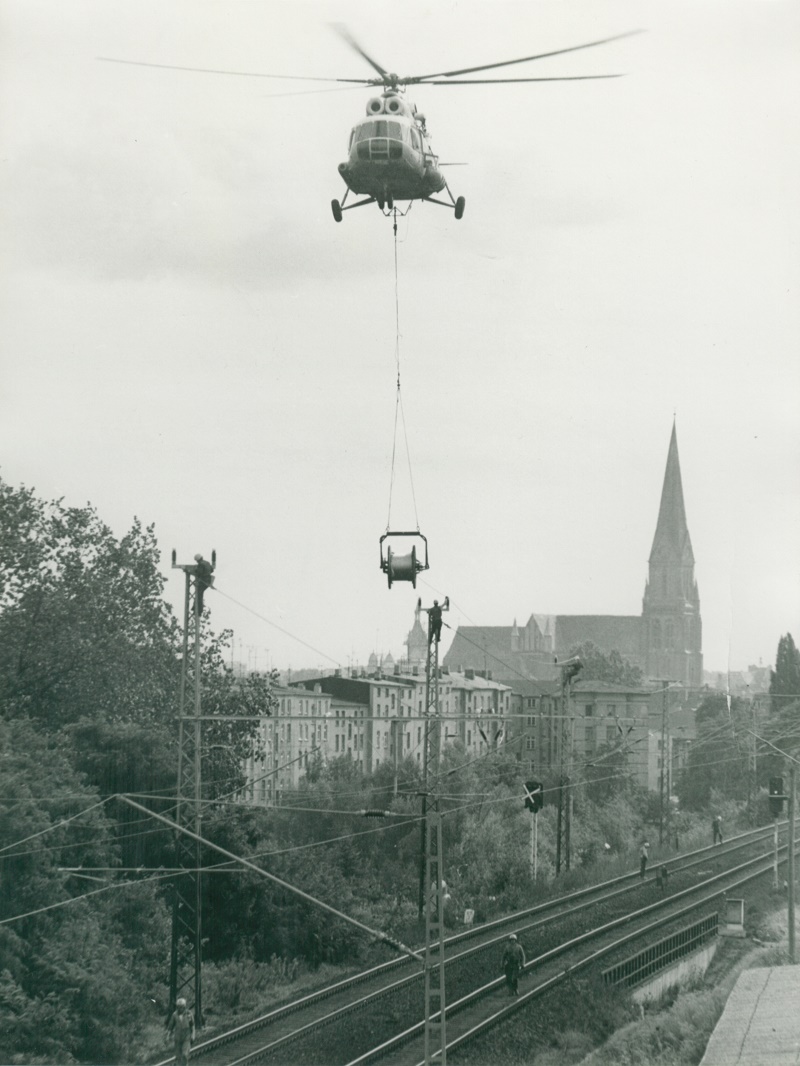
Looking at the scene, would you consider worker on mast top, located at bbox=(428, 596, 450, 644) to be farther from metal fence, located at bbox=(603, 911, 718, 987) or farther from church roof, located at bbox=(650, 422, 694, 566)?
church roof, located at bbox=(650, 422, 694, 566)

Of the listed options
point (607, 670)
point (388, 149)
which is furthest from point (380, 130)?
point (607, 670)

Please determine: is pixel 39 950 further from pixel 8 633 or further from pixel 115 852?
pixel 8 633

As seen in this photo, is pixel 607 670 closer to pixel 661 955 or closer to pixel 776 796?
pixel 776 796

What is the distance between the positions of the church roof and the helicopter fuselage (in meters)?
133

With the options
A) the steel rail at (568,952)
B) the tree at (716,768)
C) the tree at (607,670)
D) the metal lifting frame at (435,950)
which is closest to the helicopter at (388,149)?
the metal lifting frame at (435,950)

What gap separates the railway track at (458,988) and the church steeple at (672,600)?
4639 inches

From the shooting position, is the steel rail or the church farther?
the church

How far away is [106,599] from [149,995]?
13.8m

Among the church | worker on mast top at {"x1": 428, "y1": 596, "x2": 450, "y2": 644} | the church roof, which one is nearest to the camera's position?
worker on mast top at {"x1": 428, "y1": 596, "x2": 450, "y2": 644}

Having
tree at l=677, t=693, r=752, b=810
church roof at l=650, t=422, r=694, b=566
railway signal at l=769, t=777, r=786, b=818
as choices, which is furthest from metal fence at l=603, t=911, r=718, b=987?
church roof at l=650, t=422, r=694, b=566

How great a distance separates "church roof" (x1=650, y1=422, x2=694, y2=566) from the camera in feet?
495

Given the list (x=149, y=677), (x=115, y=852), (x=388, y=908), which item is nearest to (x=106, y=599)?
(x=149, y=677)

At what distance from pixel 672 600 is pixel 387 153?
461 ft

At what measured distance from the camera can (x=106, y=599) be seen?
37.9 meters
